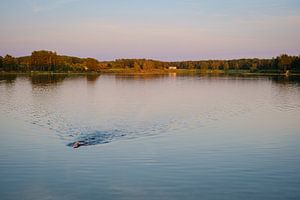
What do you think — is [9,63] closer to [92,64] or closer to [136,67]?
[92,64]

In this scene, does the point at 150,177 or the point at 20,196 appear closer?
the point at 20,196

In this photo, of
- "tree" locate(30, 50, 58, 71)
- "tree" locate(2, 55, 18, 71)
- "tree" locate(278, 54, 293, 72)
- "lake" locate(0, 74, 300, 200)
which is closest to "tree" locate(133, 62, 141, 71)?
"tree" locate(30, 50, 58, 71)

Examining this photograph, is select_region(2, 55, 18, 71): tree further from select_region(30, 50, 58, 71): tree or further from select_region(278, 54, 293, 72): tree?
select_region(278, 54, 293, 72): tree

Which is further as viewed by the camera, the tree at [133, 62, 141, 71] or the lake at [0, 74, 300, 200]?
the tree at [133, 62, 141, 71]

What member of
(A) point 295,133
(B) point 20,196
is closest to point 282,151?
(A) point 295,133

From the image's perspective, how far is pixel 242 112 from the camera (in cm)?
2716

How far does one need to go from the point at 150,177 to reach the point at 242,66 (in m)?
181

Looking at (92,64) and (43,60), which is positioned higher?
(43,60)

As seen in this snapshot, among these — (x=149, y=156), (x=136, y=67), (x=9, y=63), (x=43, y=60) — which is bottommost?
(x=149, y=156)

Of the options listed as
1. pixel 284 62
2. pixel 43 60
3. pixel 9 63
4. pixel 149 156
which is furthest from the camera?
pixel 43 60

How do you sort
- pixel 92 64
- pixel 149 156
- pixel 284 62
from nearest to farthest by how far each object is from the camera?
pixel 149 156 → pixel 284 62 → pixel 92 64

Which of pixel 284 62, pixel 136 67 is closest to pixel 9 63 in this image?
pixel 136 67

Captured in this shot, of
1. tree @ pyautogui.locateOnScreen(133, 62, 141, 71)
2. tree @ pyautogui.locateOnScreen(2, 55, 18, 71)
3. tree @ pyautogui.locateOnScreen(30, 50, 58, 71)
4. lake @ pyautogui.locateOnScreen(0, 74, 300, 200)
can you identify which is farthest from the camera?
tree @ pyautogui.locateOnScreen(133, 62, 141, 71)

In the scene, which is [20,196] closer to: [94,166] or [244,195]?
[94,166]
